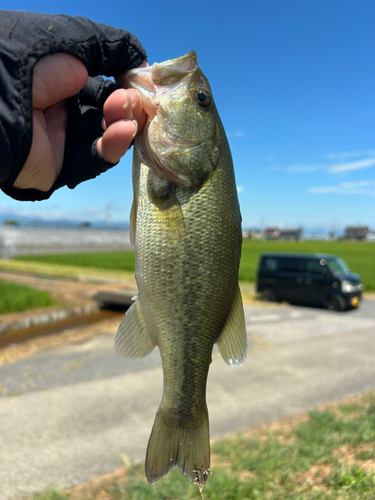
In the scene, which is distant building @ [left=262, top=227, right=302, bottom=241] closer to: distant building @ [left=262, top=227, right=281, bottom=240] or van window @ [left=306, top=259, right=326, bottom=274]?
distant building @ [left=262, top=227, right=281, bottom=240]

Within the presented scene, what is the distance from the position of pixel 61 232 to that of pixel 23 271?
21823mm

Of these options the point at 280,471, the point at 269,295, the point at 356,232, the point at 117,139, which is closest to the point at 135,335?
the point at 117,139

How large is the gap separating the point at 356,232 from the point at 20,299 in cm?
12727

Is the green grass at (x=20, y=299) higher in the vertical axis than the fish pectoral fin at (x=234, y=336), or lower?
lower

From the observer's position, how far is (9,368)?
28.8 feet

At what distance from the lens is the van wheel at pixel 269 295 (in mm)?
17562

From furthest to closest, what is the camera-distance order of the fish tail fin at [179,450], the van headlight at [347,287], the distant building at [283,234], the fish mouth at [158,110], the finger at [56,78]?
the distant building at [283,234] < the van headlight at [347,287] < the fish mouth at [158,110] < the fish tail fin at [179,450] < the finger at [56,78]

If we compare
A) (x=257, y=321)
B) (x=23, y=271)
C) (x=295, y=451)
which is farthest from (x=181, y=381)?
(x=23, y=271)

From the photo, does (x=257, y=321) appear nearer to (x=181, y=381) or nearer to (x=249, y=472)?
(x=249, y=472)

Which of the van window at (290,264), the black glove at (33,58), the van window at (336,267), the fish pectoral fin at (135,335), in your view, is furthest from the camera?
the van window at (290,264)

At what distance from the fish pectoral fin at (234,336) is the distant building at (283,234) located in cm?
13888

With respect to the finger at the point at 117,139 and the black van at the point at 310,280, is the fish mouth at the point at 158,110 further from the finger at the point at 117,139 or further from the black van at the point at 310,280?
the black van at the point at 310,280

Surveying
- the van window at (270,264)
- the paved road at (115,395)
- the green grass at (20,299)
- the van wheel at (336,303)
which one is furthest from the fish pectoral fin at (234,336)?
the van window at (270,264)

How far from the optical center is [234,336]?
1.96 m
